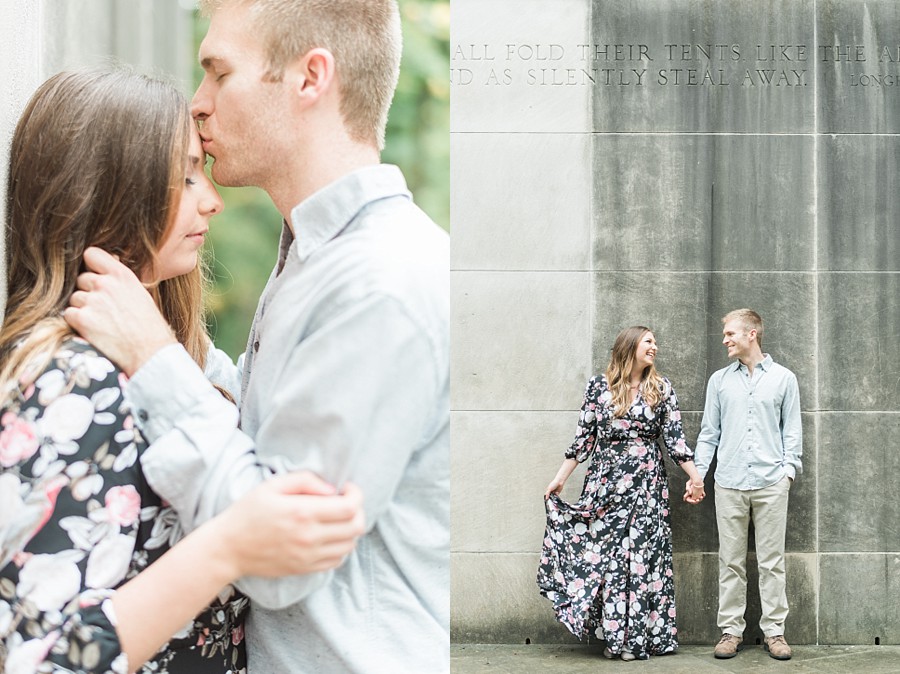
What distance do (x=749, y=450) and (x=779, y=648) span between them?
0.68 m

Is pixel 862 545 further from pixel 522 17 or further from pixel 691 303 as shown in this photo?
pixel 522 17

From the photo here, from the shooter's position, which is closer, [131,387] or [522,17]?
[131,387]

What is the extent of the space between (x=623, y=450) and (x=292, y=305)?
2.05m

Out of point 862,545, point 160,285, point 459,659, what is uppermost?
point 160,285

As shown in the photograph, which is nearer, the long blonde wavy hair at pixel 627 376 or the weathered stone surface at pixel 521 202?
the long blonde wavy hair at pixel 627 376

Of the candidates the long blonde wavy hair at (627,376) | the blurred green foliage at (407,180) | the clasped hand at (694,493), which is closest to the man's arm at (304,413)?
the blurred green foliage at (407,180)

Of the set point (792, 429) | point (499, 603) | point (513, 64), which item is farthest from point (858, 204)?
point (499, 603)

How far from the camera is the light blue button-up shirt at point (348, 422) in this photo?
88 cm

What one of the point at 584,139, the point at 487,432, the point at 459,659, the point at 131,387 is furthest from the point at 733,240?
the point at 131,387

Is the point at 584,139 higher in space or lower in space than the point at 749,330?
higher

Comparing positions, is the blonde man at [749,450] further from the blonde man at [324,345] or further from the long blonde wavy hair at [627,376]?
the blonde man at [324,345]

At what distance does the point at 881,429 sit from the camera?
2.96m

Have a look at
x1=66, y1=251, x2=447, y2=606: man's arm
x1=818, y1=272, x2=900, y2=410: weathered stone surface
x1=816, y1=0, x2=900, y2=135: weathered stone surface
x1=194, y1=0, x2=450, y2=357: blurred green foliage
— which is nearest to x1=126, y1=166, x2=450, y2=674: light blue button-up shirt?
x1=66, y1=251, x2=447, y2=606: man's arm

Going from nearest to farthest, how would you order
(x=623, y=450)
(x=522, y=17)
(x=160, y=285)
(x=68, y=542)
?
1. (x=68, y=542)
2. (x=160, y=285)
3. (x=623, y=450)
4. (x=522, y=17)
